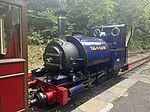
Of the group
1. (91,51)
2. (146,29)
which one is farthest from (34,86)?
(146,29)

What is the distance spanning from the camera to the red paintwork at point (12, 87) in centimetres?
396

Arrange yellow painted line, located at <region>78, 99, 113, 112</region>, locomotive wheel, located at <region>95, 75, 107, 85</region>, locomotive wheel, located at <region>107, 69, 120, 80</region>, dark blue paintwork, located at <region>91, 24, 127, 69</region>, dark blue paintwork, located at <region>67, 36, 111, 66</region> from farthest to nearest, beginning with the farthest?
locomotive wheel, located at <region>107, 69, 120, 80</region>, dark blue paintwork, located at <region>91, 24, 127, 69</region>, locomotive wheel, located at <region>95, 75, 107, 85</region>, dark blue paintwork, located at <region>67, 36, 111, 66</region>, yellow painted line, located at <region>78, 99, 113, 112</region>

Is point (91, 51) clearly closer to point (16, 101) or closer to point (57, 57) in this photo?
point (57, 57)

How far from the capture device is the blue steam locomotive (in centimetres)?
687

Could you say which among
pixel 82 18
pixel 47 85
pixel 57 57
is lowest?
pixel 47 85

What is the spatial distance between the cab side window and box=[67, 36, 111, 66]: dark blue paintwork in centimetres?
409

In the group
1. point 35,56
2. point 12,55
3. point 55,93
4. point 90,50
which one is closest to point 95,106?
point 55,93

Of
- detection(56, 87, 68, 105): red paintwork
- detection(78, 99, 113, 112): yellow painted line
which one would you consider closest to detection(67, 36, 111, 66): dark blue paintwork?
detection(78, 99, 113, 112): yellow painted line

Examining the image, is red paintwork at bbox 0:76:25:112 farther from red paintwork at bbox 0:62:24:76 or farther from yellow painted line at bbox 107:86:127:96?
yellow painted line at bbox 107:86:127:96

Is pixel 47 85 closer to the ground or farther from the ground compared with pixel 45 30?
closer to the ground

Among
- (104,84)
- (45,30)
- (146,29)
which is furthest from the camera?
(146,29)

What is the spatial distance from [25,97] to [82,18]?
14877mm

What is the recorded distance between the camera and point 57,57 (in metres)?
7.55

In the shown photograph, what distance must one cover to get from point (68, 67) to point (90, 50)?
119cm
